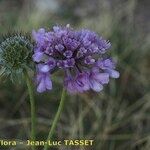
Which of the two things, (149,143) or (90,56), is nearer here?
(90,56)

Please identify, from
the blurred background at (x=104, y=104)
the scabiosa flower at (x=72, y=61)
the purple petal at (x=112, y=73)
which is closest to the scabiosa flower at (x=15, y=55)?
the scabiosa flower at (x=72, y=61)

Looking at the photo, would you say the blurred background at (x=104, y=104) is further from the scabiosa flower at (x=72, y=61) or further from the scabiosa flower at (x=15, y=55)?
the scabiosa flower at (x=72, y=61)

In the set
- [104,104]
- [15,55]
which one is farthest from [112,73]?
[104,104]

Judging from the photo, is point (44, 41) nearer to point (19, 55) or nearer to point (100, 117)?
point (19, 55)

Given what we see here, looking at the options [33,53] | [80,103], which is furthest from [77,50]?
[80,103]

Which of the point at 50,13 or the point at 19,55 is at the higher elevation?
the point at 50,13

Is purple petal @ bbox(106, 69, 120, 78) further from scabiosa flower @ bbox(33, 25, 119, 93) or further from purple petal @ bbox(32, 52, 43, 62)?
purple petal @ bbox(32, 52, 43, 62)
